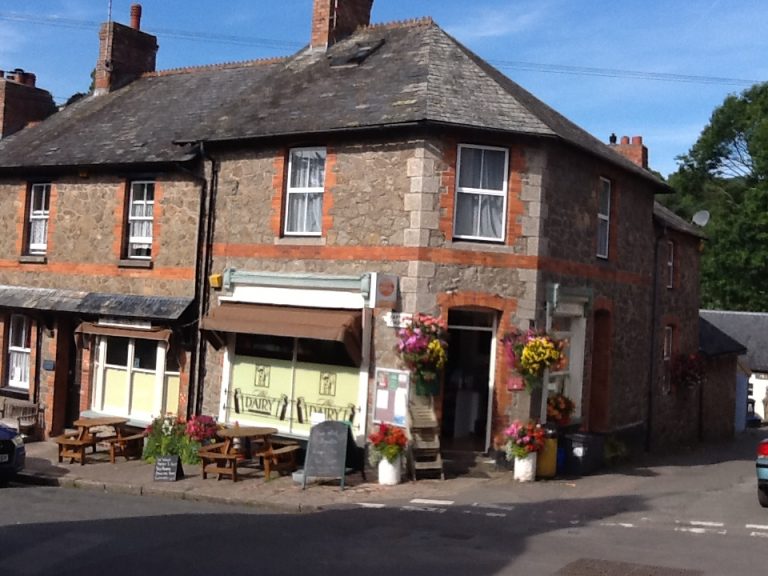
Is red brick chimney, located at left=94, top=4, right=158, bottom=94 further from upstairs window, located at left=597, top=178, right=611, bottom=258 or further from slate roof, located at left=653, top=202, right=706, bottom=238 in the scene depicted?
slate roof, located at left=653, top=202, right=706, bottom=238

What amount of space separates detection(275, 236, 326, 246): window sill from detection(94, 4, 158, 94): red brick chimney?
31.2 ft

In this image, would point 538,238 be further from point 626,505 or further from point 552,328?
point 626,505

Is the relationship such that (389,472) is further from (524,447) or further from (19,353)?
(19,353)

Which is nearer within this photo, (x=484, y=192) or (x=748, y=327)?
(x=484, y=192)

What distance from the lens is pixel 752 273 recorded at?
45594 mm

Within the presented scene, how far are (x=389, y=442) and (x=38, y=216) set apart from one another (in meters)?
10.8

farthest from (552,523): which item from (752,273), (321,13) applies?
(752,273)

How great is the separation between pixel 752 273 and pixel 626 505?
35.6 m

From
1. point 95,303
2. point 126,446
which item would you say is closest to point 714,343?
point 126,446

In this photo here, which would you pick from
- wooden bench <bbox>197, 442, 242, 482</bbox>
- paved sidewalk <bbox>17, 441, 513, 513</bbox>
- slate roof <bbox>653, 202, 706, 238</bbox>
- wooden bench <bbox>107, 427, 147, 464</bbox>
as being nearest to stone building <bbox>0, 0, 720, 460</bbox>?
slate roof <bbox>653, 202, 706, 238</bbox>

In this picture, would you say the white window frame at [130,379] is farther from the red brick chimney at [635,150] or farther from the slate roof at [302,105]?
the red brick chimney at [635,150]

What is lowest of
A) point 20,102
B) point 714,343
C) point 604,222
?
point 714,343

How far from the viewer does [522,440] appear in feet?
48.8

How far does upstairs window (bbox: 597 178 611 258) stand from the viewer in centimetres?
1830
